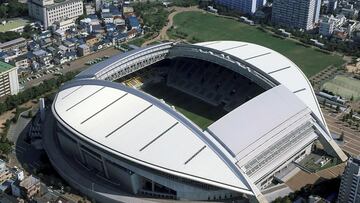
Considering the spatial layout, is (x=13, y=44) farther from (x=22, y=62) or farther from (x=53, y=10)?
(x=53, y=10)

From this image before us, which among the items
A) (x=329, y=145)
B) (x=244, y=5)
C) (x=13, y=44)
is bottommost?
(x=329, y=145)

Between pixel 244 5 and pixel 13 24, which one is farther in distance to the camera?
pixel 244 5

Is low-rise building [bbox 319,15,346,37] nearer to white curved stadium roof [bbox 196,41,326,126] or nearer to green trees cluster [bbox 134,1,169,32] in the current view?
green trees cluster [bbox 134,1,169,32]

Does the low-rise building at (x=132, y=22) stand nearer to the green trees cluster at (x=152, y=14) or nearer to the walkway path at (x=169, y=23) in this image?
the green trees cluster at (x=152, y=14)

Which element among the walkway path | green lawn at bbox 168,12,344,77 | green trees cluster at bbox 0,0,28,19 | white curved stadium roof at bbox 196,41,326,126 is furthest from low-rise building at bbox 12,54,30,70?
white curved stadium roof at bbox 196,41,326,126

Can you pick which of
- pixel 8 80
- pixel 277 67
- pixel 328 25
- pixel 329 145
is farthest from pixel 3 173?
pixel 328 25

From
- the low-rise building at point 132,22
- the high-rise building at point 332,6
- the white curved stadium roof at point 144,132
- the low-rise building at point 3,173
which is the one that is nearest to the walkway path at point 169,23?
the low-rise building at point 132,22

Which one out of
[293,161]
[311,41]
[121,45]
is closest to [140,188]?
[293,161]
